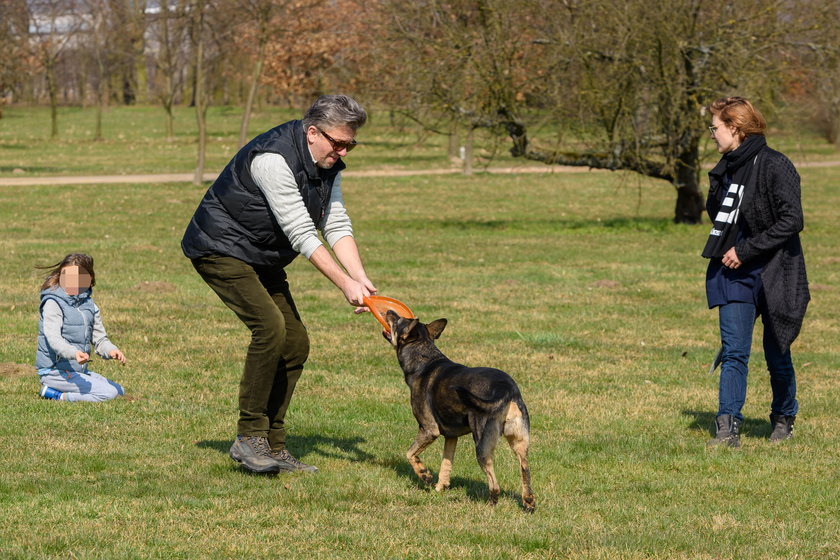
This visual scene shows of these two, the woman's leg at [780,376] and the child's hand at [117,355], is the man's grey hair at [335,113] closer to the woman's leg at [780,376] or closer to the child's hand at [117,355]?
the child's hand at [117,355]

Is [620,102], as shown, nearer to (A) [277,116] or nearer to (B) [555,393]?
(B) [555,393]

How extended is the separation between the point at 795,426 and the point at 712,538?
2.96m

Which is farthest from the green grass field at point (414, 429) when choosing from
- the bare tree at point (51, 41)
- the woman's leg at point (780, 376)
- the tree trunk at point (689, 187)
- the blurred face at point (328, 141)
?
the bare tree at point (51, 41)

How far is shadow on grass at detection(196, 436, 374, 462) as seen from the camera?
6.96 meters

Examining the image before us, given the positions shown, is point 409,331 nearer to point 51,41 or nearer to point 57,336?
point 57,336

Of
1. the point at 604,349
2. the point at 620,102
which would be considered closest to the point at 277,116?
the point at 620,102

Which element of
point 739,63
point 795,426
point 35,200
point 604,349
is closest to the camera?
point 795,426

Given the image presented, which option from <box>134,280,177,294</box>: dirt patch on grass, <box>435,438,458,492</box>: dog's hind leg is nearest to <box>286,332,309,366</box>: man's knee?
<box>435,438,458,492</box>: dog's hind leg

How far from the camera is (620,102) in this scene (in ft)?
66.0

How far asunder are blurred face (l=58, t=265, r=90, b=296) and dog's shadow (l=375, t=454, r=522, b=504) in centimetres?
281

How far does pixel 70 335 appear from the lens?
813 cm

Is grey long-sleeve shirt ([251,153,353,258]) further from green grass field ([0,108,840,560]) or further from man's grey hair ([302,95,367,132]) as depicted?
green grass field ([0,108,840,560])

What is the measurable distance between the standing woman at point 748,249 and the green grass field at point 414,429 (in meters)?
0.65

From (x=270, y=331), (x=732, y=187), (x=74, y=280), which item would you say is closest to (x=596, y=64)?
(x=732, y=187)
